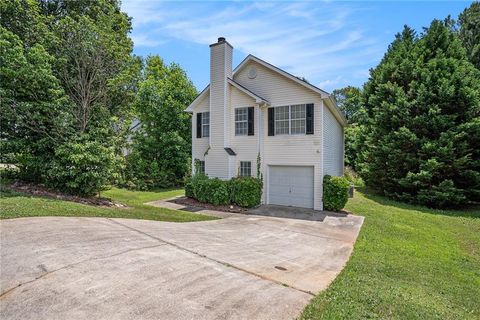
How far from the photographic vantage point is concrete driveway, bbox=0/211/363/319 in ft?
12.2

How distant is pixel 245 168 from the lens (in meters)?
14.9

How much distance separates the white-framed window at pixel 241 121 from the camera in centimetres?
→ 1477

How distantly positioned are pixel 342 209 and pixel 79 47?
46.9 feet

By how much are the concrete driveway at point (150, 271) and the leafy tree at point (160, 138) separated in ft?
38.6

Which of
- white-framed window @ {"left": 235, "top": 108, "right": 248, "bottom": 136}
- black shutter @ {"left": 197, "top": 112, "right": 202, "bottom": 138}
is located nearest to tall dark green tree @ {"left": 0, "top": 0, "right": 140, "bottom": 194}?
black shutter @ {"left": 197, "top": 112, "right": 202, "bottom": 138}

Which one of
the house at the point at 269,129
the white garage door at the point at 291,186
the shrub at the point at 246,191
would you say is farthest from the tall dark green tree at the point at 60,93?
the white garage door at the point at 291,186

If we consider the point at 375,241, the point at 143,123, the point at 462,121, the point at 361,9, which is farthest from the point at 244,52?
the point at 462,121

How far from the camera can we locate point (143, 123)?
2097cm

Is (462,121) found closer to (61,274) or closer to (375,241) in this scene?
(375,241)

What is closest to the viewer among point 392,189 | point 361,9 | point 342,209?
point 361,9

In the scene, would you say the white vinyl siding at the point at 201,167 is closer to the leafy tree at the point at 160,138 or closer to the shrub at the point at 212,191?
the shrub at the point at 212,191

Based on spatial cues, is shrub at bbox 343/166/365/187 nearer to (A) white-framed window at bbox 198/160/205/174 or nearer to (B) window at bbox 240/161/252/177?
(B) window at bbox 240/161/252/177

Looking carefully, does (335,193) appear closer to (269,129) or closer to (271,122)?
(269,129)

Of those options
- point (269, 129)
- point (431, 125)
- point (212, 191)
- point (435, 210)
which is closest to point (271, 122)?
point (269, 129)
